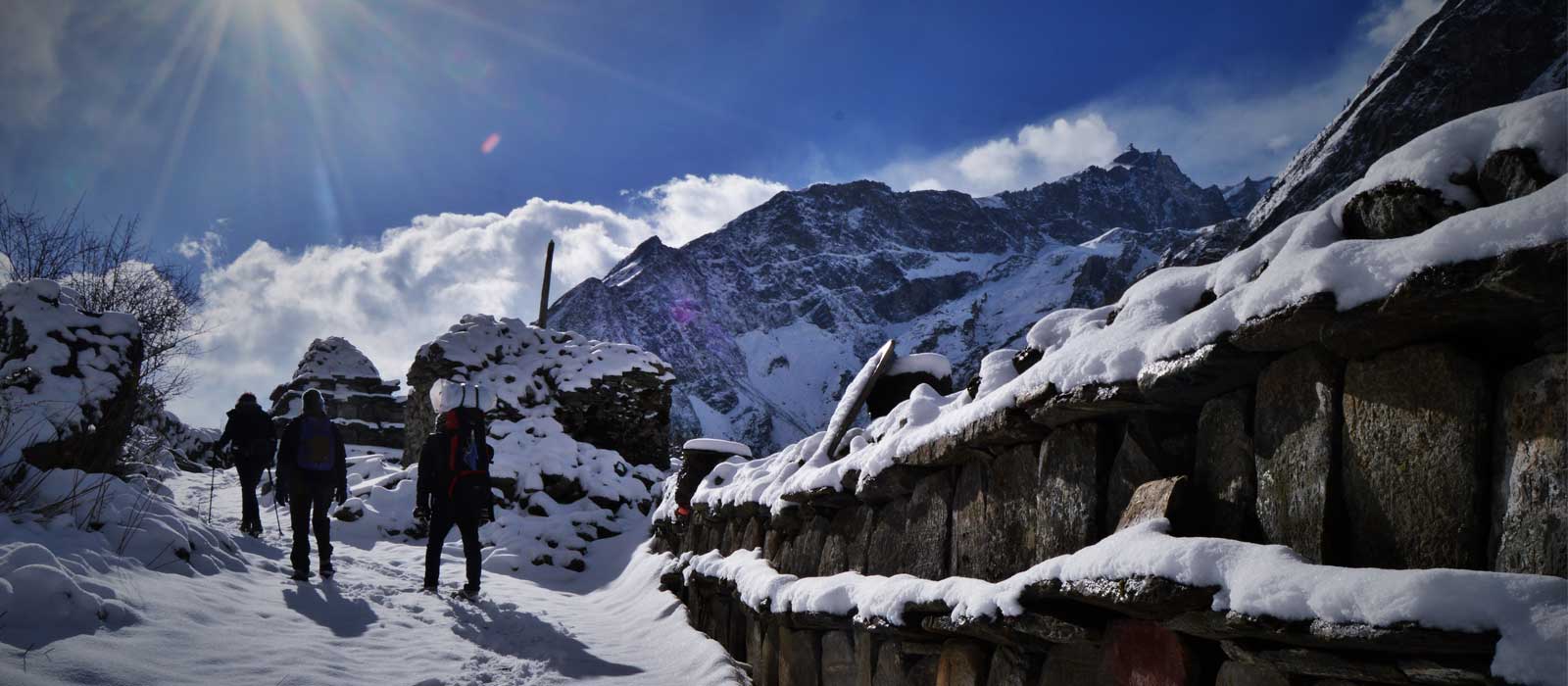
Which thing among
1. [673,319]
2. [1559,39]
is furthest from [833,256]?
[1559,39]

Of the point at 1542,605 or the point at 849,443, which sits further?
the point at 849,443

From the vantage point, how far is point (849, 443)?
3.86 meters

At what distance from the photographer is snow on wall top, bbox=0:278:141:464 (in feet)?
15.7

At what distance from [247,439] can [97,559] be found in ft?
14.4

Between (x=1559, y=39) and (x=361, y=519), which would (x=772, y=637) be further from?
(x=1559, y=39)

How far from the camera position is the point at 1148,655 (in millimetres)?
1581

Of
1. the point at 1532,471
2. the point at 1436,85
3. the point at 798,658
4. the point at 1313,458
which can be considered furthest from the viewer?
the point at 1436,85

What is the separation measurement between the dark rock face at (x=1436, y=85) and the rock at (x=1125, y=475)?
137 ft

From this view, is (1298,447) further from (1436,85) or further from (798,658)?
(1436,85)

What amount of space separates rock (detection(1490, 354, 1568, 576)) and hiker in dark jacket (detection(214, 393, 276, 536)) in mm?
8593

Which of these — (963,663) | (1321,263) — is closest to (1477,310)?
(1321,263)

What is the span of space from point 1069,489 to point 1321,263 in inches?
35.1

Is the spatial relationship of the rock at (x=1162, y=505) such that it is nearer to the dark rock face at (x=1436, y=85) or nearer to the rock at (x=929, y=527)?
the rock at (x=929, y=527)

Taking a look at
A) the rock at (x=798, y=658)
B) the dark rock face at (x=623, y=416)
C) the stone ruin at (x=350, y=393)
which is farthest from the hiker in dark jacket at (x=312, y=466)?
the stone ruin at (x=350, y=393)
